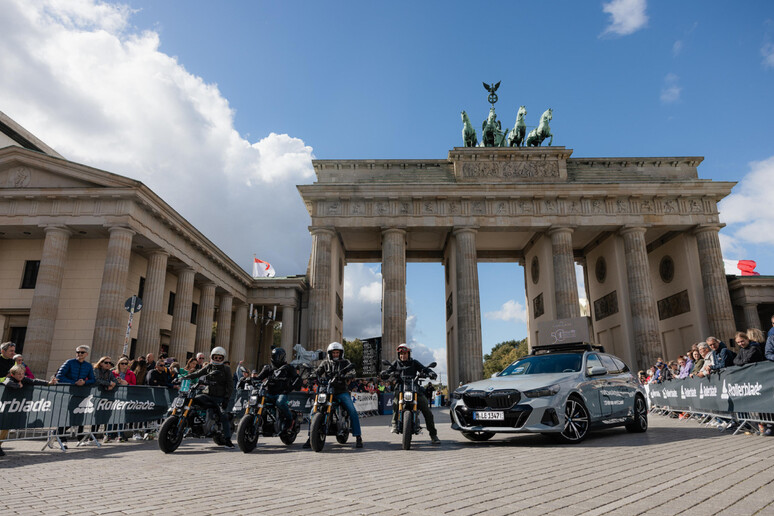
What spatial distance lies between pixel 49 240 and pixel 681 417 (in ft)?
88.4

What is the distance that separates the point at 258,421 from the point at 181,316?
22.5 metres

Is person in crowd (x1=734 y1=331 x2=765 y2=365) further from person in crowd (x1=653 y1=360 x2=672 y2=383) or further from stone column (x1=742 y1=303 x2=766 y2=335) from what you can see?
stone column (x1=742 y1=303 x2=766 y2=335)

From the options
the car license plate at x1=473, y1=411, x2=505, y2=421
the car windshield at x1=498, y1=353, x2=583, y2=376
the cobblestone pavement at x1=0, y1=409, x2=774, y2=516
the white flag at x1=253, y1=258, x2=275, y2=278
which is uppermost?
the white flag at x1=253, y1=258, x2=275, y2=278

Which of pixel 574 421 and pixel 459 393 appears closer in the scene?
pixel 574 421

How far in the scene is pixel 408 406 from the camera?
28.1 feet

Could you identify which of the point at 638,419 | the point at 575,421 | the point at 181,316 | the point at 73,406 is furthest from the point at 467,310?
the point at 73,406

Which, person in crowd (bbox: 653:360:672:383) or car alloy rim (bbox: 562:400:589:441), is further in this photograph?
person in crowd (bbox: 653:360:672:383)

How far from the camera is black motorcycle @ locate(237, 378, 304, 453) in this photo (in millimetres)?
7978

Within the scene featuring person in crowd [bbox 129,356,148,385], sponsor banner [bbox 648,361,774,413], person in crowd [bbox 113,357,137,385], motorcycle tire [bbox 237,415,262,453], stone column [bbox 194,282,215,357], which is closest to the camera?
motorcycle tire [bbox 237,415,262,453]

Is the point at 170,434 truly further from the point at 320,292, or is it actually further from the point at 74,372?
the point at 320,292

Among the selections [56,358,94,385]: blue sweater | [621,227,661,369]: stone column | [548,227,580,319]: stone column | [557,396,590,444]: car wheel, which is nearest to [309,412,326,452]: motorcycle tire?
[557,396,590,444]: car wheel

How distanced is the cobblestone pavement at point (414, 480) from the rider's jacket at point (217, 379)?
101 centimetres

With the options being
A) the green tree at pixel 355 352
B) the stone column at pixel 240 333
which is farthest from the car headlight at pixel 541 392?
the green tree at pixel 355 352

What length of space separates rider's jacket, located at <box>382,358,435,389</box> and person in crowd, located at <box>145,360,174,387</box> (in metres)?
6.54
